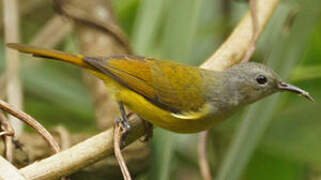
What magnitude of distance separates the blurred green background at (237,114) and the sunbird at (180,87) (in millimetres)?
106

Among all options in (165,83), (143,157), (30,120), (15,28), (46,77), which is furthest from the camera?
(46,77)

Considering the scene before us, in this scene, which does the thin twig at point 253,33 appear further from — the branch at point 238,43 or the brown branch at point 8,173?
the brown branch at point 8,173

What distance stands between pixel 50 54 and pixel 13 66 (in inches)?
29.2

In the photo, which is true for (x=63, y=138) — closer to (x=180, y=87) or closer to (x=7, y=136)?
(x=7, y=136)

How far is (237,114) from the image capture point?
371cm

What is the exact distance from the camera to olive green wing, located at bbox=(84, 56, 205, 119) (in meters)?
2.59

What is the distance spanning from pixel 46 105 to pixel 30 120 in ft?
6.38

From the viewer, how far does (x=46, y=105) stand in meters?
3.73

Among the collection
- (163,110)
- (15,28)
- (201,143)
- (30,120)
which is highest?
(15,28)

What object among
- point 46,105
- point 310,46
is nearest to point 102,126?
point 46,105

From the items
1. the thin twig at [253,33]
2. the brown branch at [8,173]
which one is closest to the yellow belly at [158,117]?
the thin twig at [253,33]

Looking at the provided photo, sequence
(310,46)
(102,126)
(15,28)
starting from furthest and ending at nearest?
(310,46), (15,28), (102,126)

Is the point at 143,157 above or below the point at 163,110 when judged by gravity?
below

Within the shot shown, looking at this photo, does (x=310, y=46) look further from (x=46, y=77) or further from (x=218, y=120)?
(x=46, y=77)
